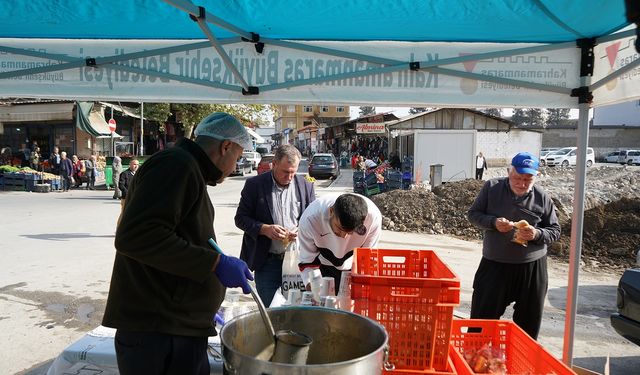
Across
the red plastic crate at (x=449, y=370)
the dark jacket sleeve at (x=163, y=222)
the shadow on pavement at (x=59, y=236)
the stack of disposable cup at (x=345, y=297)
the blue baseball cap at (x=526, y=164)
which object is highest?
the blue baseball cap at (x=526, y=164)

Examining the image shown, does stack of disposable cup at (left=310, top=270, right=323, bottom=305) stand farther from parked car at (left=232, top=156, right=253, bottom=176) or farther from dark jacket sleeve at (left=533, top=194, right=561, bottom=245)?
parked car at (left=232, top=156, right=253, bottom=176)

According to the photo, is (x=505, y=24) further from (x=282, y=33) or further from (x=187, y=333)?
(x=187, y=333)

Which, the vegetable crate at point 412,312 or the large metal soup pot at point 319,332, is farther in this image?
the vegetable crate at point 412,312

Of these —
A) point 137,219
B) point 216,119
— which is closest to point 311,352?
point 137,219

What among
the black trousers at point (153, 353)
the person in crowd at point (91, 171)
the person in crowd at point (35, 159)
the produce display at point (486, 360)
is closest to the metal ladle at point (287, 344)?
the black trousers at point (153, 353)

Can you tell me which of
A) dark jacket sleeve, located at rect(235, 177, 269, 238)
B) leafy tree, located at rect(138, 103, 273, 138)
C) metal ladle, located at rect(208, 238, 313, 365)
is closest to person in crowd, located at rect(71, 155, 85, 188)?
leafy tree, located at rect(138, 103, 273, 138)

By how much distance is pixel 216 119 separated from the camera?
214 cm

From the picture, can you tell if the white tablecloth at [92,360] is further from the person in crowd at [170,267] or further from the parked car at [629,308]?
the parked car at [629,308]

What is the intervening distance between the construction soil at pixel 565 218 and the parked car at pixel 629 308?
531 cm

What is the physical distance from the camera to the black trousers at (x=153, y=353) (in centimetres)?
190

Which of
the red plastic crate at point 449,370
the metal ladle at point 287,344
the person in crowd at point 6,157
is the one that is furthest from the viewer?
the person in crowd at point 6,157

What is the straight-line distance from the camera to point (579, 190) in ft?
11.5

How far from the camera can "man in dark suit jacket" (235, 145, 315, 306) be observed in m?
3.71

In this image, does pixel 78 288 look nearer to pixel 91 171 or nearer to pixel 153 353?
pixel 153 353
